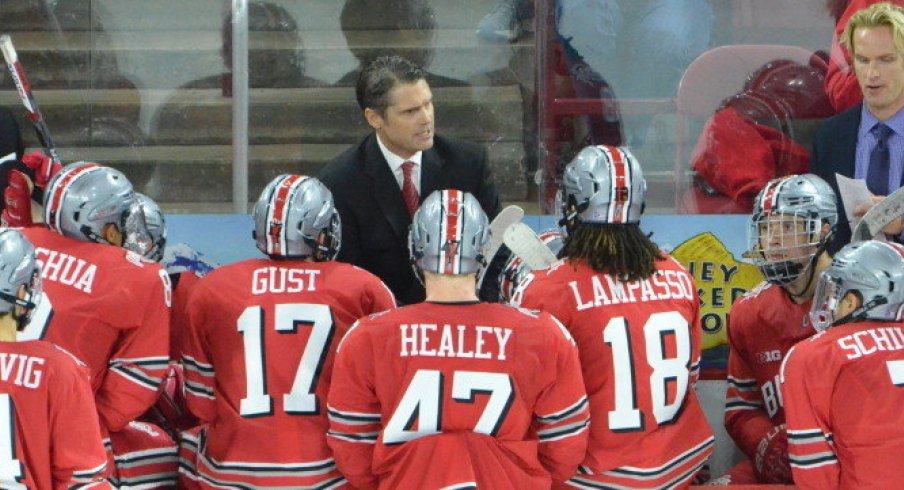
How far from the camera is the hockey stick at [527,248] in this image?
459cm

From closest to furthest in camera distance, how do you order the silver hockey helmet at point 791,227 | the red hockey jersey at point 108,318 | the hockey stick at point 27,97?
the red hockey jersey at point 108,318
the silver hockey helmet at point 791,227
the hockey stick at point 27,97

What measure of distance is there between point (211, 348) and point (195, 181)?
129cm

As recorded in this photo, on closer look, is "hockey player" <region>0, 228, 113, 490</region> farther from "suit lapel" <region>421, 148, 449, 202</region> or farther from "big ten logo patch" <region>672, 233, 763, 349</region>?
"big ten logo patch" <region>672, 233, 763, 349</region>

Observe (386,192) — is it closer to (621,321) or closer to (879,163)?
(621,321)

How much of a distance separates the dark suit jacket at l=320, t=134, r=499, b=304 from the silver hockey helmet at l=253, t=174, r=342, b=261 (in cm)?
54

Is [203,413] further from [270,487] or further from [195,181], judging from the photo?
[195,181]

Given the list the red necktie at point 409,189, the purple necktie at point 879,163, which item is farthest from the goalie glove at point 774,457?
the red necktie at point 409,189

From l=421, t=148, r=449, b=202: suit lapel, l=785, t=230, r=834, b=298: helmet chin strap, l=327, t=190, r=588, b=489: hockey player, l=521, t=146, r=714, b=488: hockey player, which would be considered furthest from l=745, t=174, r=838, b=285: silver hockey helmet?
l=421, t=148, r=449, b=202: suit lapel

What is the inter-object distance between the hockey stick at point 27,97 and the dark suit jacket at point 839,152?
249cm

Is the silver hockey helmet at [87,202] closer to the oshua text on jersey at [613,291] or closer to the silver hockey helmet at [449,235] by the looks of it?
the silver hockey helmet at [449,235]

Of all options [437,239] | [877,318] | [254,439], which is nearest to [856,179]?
[877,318]

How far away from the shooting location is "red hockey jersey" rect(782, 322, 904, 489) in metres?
3.98

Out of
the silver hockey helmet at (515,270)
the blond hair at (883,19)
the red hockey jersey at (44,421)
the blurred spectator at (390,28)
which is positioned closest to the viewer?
the red hockey jersey at (44,421)

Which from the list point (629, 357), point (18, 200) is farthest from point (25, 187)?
point (629, 357)
